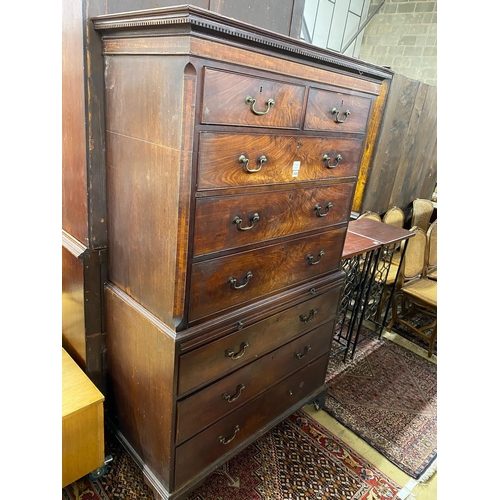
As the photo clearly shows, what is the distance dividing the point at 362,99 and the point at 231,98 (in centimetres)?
71

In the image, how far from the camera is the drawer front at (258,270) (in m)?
1.31

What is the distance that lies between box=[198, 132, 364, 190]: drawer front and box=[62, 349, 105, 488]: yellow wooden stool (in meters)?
1.02

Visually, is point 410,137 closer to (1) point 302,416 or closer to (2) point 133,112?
(1) point 302,416

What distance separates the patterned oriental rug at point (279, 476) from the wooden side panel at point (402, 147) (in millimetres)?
2231

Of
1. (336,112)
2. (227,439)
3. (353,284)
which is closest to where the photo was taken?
(336,112)

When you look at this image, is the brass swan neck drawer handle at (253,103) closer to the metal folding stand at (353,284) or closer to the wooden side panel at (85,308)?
the wooden side panel at (85,308)

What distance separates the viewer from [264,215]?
1.39m

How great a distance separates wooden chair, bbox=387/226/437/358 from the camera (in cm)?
294

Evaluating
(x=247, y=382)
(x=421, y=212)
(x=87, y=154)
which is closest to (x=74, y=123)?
(x=87, y=154)

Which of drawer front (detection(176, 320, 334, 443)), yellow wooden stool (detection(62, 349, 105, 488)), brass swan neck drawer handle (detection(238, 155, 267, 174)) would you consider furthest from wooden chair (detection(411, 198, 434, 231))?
yellow wooden stool (detection(62, 349, 105, 488))

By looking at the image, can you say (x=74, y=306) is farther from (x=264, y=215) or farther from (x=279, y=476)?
(x=279, y=476)

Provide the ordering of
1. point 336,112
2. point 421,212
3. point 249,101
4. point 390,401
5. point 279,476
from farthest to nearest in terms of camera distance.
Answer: point 421,212, point 390,401, point 279,476, point 336,112, point 249,101

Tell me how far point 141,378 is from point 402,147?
3.36 meters

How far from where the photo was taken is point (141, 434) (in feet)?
5.26
